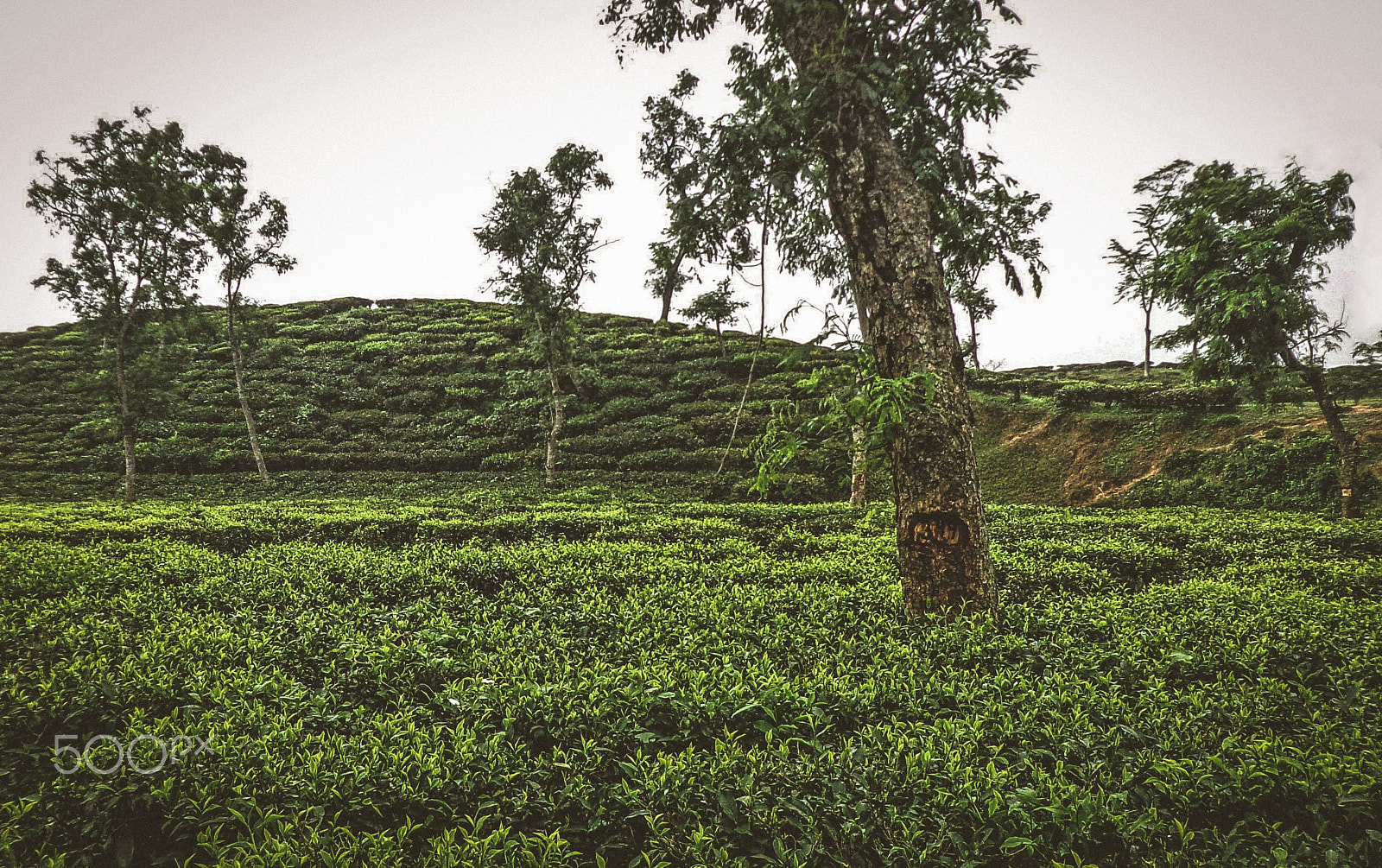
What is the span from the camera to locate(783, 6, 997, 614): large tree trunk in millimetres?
4039

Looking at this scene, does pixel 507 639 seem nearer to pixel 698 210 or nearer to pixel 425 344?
pixel 698 210

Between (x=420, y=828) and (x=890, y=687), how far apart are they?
2438 millimetres

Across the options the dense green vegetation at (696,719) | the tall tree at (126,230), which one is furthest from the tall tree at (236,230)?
the dense green vegetation at (696,719)

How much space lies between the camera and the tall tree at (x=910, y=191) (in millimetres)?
4051

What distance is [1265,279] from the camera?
12062 millimetres

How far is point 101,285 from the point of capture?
18781 millimetres

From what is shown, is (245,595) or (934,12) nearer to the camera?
(934,12)

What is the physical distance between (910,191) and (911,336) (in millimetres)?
1212

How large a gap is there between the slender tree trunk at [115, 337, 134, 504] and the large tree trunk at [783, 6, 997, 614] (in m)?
25.2

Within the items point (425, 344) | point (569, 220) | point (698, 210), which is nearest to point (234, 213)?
point (569, 220)

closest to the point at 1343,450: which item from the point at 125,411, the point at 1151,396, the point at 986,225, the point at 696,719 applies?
the point at 1151,396

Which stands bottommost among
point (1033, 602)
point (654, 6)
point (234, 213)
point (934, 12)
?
point (1033, 602)

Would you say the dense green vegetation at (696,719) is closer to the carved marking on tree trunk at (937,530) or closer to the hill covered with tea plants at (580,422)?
the carved marking on tree trunk at (937,530)

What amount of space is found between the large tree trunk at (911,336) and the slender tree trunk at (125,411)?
82.7ft
